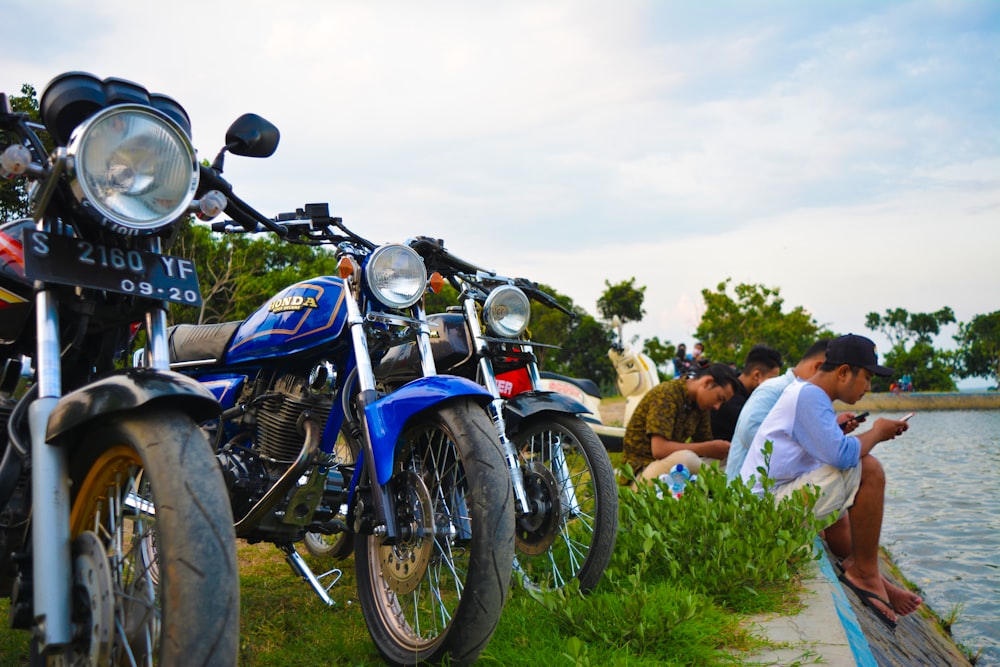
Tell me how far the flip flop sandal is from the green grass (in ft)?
1.95

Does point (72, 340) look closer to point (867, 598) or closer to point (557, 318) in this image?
point (867, 598)

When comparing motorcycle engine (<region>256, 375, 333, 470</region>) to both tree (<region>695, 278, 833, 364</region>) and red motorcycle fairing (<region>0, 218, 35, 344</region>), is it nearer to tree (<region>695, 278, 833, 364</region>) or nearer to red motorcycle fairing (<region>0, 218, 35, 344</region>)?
red motorcycle fairing (<region>0, 218, 35, 344</region>)

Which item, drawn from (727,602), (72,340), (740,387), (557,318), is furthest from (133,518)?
(557,318)

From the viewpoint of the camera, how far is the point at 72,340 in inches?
84.7

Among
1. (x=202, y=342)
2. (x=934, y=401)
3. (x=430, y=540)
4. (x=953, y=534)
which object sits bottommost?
(x=934, y=401)

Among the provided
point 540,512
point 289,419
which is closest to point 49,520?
point 289,419

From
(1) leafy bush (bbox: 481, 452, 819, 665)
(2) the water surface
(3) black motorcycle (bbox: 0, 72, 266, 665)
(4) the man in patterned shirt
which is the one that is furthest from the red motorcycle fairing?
(2) the water surface

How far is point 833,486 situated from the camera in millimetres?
4086

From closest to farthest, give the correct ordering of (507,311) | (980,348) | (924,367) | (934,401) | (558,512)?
(558,512), (507,311), (934,401), (924,367), (980,348)

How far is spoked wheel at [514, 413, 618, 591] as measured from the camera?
3344 millimetres

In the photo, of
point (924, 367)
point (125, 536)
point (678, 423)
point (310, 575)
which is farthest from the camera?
point (924, 367)

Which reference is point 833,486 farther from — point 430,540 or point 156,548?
point 156,548

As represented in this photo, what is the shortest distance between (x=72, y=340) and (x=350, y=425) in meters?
1.06

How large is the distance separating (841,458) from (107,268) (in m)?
3.34
